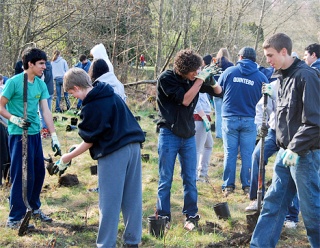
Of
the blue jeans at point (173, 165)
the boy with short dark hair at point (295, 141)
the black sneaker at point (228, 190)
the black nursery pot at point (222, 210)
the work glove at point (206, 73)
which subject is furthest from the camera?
the black sneaker at point (228, 190)

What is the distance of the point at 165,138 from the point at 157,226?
92 cm

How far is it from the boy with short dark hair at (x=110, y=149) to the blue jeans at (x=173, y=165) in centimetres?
98

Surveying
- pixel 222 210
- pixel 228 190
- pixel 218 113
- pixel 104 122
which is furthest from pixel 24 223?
pixel 218 113

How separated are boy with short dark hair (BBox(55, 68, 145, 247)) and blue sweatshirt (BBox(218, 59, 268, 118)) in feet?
9.10

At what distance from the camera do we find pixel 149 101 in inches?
609

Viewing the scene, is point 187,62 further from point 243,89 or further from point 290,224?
point 290,224

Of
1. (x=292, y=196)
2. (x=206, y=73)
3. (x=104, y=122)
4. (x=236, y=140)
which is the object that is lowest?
(x=292, y=196)

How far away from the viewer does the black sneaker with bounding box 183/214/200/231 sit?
4.86 metres

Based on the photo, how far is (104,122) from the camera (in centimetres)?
357

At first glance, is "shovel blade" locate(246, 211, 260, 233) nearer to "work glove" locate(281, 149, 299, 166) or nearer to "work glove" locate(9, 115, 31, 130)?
"work glove" locate(281, 149, 299, 166)

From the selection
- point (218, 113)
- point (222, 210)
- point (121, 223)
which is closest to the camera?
point (121, 223)

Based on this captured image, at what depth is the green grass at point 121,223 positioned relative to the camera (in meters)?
4.51

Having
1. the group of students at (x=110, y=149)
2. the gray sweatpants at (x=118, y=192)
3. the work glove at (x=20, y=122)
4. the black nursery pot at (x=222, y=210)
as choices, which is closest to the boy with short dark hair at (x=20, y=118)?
the work glove at (x=20, y=122)

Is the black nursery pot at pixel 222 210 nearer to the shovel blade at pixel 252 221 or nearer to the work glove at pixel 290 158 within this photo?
the shovel blade at pixel 252 221
